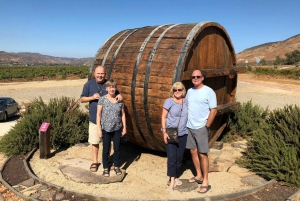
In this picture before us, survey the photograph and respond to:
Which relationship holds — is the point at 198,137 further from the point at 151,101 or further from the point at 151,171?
the point at 151,171

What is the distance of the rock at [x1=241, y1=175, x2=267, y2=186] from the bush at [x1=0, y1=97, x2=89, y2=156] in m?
3.73

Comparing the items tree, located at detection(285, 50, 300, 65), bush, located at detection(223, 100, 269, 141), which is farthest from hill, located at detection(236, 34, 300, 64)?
bush, located at detection(223, 100, 269, 141)

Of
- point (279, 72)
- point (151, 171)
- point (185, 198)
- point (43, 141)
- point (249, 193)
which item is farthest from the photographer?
point (279, 72)

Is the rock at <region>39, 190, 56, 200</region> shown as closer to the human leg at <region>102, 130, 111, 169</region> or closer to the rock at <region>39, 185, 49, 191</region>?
the rock at <region>39, 185, 49, 191</region>

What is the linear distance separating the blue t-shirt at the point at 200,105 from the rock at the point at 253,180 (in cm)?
142

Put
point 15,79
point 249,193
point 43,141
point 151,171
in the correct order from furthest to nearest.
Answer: point 15,79 → point 43,141 → point 151,171 → point 249,193

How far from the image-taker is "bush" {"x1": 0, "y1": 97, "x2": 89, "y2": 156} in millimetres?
5832

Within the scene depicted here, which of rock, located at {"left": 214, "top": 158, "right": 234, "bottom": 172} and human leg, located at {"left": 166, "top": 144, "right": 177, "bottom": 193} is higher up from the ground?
human leg, located at {"left": 166, "top": 144, "right": 177, "bottom": 193}

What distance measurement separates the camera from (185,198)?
370 centimetres

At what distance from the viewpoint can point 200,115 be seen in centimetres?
383

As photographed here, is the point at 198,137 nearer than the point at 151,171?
Yes

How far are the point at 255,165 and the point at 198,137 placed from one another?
5.42ft

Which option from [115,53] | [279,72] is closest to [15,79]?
[279,72]

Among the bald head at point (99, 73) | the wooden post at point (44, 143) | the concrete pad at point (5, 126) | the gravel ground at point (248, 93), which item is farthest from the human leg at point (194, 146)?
the gravel ground at point (248, 93)
